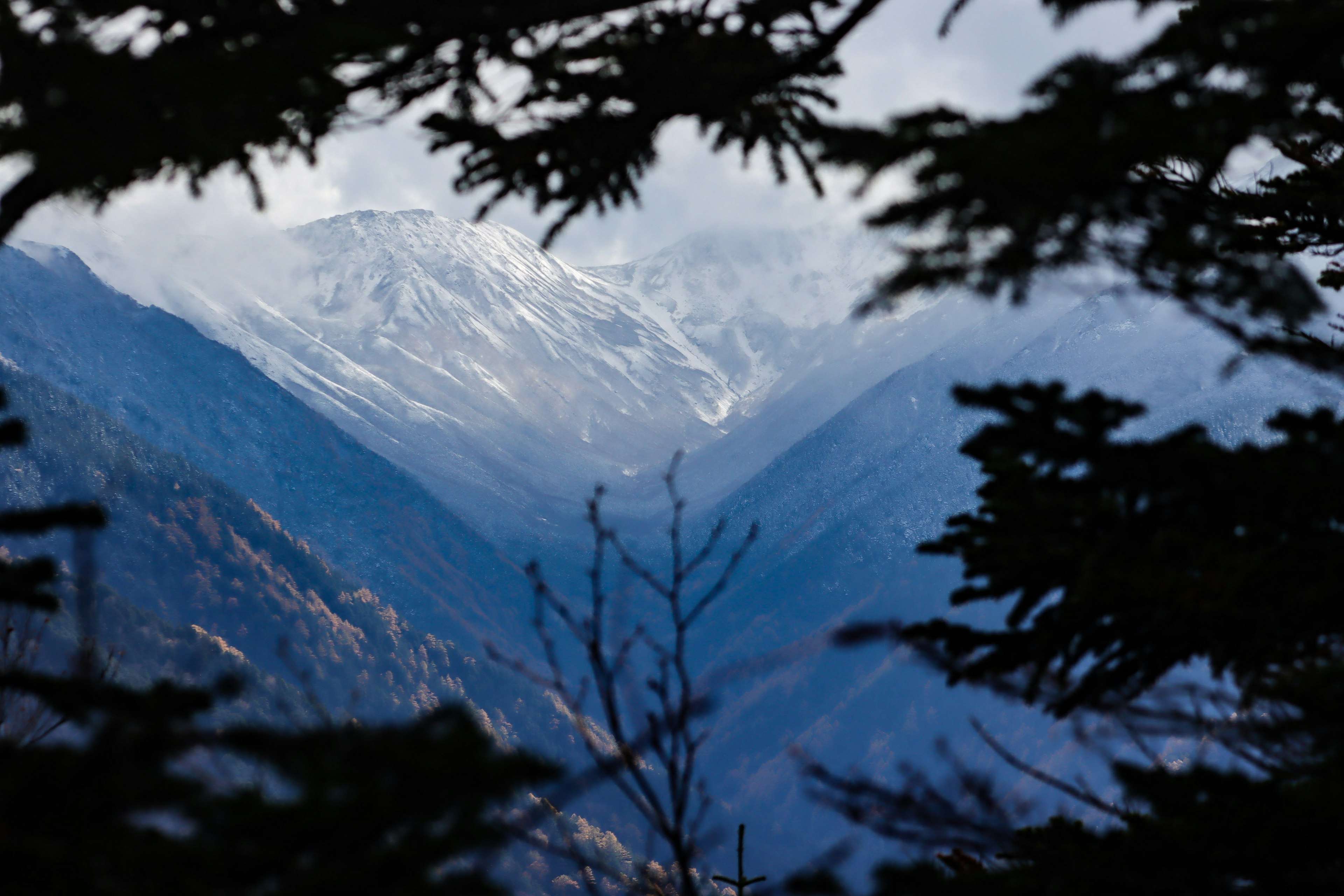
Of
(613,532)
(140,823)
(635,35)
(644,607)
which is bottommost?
(644,607)

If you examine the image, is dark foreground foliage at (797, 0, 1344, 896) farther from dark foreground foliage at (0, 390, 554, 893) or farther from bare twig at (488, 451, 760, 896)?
dark foreground foliage at (0, 390, 554, 893)

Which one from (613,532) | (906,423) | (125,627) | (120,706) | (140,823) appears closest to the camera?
(140,823)

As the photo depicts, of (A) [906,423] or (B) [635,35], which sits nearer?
(B) [635,35]

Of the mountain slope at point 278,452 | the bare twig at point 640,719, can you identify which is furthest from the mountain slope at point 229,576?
the bare twig at point 640,719

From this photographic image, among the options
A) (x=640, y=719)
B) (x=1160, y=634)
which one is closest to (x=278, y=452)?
(x=640, y=719)

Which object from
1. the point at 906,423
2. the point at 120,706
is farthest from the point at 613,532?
the point at 906,423

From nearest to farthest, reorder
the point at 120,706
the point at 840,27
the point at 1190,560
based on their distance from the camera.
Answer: the point at 120,706
the point at 1190,560
the point at 840,27

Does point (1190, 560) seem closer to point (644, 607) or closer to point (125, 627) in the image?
point (125, 627)
